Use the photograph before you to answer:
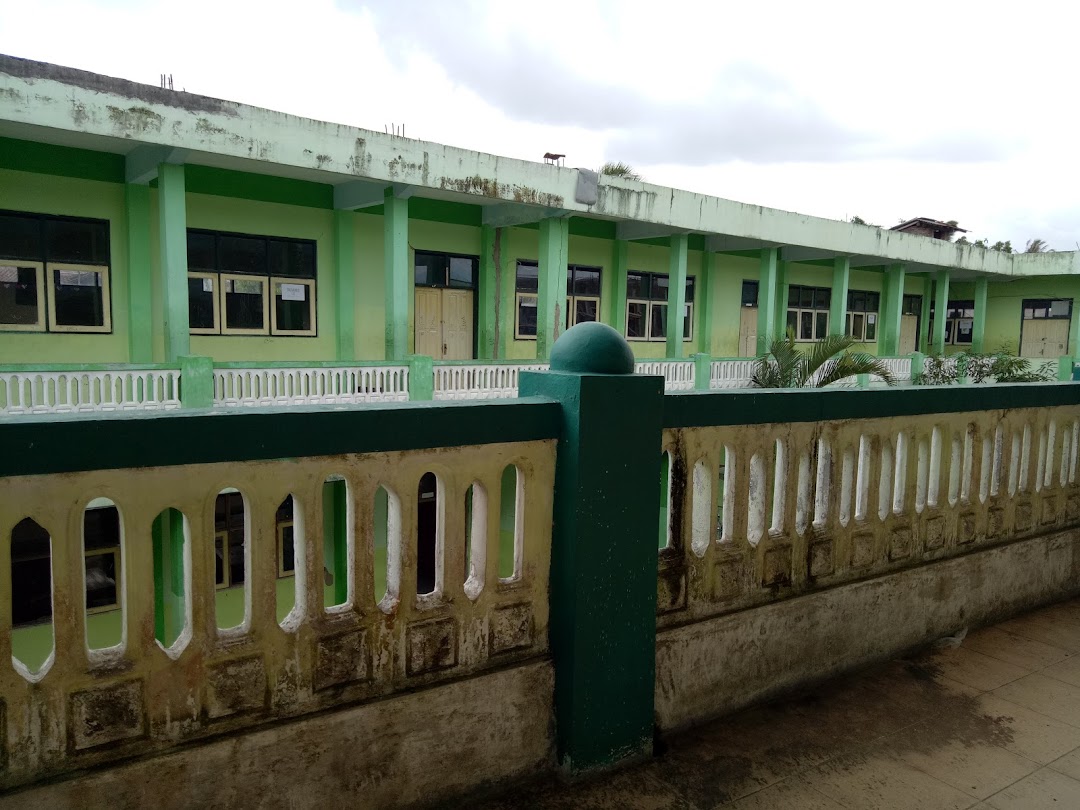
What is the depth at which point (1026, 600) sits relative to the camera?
14.9 ft

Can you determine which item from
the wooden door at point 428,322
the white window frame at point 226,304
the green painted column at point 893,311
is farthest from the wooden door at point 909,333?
the white window frame at point 226,304

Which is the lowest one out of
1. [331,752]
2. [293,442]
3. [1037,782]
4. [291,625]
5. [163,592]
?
[163,592]

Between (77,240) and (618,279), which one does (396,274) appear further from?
(618,279)

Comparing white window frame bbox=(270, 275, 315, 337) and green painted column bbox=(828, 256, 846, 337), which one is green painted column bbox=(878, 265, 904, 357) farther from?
white window frame bbox=(270, 275, 315, 337)

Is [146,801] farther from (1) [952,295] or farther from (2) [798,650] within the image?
(1) [952,295]

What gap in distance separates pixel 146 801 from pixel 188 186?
1098 centimetres

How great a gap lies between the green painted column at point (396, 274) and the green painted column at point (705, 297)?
355 inches

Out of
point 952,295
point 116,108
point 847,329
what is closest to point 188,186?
point 116,108

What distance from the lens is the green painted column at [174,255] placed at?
9.86m

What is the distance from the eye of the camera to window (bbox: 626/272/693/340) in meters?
17.6

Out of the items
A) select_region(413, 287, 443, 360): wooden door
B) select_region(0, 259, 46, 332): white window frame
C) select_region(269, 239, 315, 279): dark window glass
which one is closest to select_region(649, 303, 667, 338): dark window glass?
select_region(413, 287, 443, 360): wooden door

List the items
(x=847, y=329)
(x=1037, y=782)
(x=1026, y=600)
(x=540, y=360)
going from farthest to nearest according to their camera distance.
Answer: (x=847, y=329)
(x=540, y=360)
(x=1026, y=600)
(x=1037, y=782)

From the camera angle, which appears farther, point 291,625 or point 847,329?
point 847,329

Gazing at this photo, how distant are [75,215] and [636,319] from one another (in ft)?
36.5
